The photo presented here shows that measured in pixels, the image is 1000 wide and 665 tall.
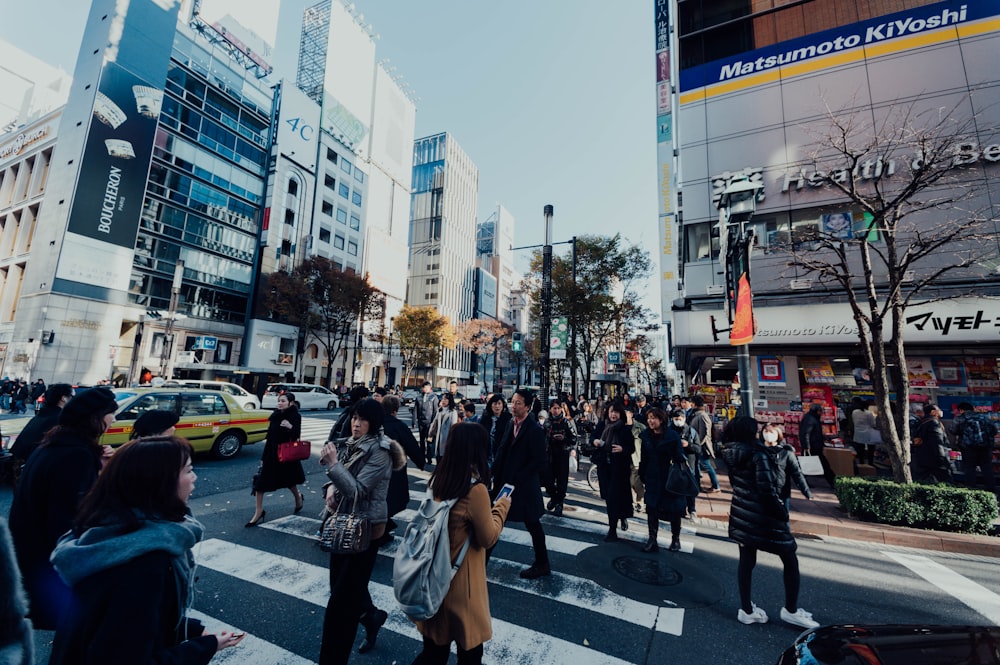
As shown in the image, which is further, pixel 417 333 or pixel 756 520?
pixel 417 333

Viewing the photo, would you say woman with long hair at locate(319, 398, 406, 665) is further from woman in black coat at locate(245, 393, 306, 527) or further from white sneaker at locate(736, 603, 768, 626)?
white sneaker at locate(736, 603, 768, 626)

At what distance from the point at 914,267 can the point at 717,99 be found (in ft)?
28.6

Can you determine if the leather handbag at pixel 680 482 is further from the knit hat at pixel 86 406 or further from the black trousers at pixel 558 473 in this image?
the knit hat at pixel 86 406

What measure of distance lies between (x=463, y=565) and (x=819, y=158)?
638 inches

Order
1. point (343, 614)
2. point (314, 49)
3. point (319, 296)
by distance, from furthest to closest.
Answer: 1. point (314, 49)
2. point (319, 296)
3. point (343, 614)

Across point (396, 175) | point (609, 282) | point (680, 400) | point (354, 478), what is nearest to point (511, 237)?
point (396, 175)

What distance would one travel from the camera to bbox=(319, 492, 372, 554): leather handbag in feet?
9.17

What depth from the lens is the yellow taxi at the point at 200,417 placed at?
26.7 feet

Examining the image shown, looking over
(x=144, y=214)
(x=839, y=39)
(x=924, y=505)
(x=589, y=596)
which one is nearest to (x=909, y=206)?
(x=839, y=39)

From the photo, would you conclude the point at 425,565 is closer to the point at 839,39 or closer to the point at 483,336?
→ the point at 839,39

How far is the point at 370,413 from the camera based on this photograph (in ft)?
10.5

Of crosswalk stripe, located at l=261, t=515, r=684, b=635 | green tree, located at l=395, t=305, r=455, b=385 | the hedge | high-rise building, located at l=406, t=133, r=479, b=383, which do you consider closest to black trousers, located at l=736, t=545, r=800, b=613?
crosswalk stripe, located at l=261, t=515, r=684, b=635

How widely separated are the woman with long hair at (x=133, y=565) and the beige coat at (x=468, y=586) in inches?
41.1

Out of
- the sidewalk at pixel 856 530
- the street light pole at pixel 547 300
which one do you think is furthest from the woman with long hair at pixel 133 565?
the street light pole at pixel 547 300
